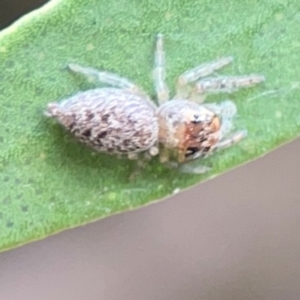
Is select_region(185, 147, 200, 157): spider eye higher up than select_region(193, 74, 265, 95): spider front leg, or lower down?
lower down

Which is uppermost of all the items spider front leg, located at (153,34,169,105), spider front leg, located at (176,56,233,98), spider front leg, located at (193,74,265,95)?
spider front leg, located at (153,34,169,105)

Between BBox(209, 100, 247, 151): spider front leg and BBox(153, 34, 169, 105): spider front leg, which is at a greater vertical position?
BBox(153, 34, 169, 105): spider front leg

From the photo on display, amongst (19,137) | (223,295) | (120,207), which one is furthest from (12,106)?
(223,295)

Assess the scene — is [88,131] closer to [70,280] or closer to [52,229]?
[52,229]

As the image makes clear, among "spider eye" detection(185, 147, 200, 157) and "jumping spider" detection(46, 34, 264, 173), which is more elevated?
"jumping spider" detection(46, 34, 264, 173)

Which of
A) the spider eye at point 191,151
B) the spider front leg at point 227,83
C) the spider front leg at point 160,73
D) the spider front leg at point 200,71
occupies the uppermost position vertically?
the spider front leg at point 160,73

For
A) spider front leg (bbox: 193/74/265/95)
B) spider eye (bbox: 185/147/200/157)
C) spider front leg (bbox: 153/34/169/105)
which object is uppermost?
spider front leg (bbox: 153/34/169/105)
